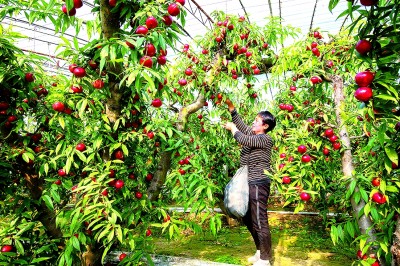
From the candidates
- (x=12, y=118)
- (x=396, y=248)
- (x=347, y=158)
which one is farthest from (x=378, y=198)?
(x=12, y=118)

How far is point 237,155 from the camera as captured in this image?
168 inches

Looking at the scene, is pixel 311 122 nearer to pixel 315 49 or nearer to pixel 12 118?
pixel 315 49

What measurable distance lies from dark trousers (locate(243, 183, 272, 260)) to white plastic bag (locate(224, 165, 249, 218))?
0.07 meters

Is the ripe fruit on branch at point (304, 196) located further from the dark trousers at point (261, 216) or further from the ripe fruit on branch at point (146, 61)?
the ripe fruit on branch at point (146, 61)

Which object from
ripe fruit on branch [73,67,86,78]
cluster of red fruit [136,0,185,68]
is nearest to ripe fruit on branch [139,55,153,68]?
cluster of red fruit [136,0,185,68]

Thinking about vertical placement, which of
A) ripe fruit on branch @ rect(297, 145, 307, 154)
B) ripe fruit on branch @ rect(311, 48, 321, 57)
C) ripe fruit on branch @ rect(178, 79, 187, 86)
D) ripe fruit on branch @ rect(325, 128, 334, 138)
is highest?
ripe fruit on branch @ rect(311, 48, 321, 57)

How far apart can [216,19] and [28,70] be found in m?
1.78

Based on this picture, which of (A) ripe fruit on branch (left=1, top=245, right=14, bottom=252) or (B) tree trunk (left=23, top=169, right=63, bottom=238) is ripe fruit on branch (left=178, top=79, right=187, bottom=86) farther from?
(A) ripe fruit on branch (left=1, top=245, right=14, bottom=252)

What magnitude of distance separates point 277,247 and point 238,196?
1.58 m

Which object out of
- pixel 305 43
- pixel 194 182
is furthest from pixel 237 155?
pixel 194 182

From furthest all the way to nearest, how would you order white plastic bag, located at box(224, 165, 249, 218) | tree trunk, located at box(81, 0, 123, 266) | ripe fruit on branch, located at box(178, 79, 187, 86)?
1. ripe fruit on branch, located at box(178, 79, 187, 86)
2. white plastic bag, located at box(224, 165, 249, 218)
3. tree trunk, located at box(81, 0, 123, 266)

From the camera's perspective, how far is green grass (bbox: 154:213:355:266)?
292 centimetres

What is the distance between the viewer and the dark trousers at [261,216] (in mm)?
2164

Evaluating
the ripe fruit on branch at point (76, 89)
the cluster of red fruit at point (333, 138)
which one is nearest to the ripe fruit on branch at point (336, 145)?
the cluster of red fruit at point (333, 138)
